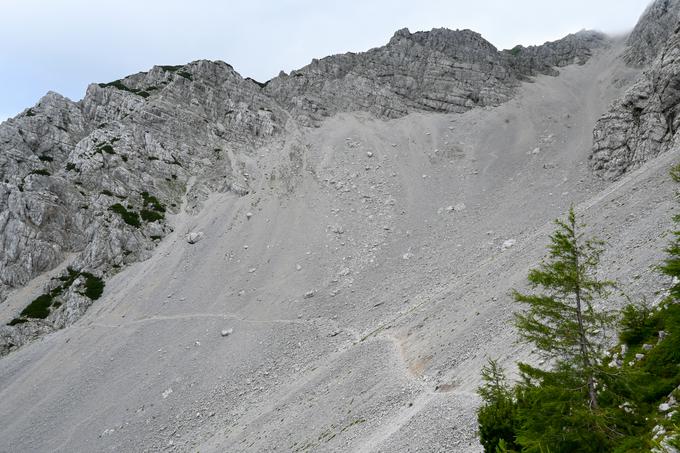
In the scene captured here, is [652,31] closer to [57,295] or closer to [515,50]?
[515,50]

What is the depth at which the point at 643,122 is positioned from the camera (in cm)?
4978

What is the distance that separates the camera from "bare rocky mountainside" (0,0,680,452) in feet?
97.3

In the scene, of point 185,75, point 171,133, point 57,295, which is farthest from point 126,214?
point 185,75

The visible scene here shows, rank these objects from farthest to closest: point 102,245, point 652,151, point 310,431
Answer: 1. point 102,245
2. point 652,151
3. point 310,431

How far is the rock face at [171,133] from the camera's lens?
198 feet

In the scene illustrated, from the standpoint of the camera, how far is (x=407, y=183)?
217ft

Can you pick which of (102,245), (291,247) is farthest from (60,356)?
(291,247)

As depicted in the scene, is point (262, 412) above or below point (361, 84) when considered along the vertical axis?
below

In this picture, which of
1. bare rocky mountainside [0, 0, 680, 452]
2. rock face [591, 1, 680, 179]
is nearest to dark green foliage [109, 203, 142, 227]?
bare rocky mountainside [0, 0, 680, 452]

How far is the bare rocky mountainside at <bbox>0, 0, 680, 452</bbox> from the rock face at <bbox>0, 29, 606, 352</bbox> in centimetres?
38

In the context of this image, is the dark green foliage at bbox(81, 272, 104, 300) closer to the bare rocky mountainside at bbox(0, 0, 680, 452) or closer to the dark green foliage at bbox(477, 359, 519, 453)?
the bare rocky mountainside at bbox(0, 0, 680, 452)

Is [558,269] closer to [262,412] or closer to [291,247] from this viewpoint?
[262,412]

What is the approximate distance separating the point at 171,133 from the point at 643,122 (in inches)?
2694

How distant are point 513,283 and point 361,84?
6766cm
